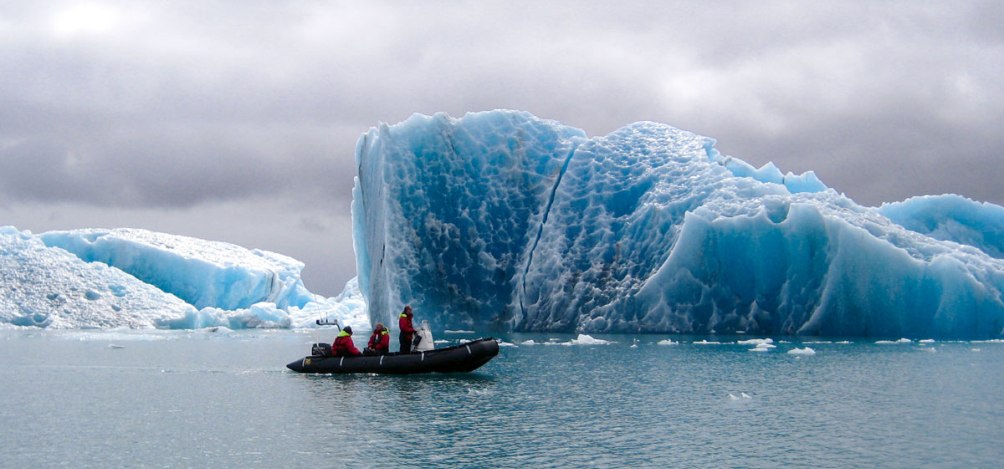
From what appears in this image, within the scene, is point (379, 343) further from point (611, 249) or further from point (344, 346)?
point (611, 249)

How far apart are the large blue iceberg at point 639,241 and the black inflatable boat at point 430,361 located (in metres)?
11.3

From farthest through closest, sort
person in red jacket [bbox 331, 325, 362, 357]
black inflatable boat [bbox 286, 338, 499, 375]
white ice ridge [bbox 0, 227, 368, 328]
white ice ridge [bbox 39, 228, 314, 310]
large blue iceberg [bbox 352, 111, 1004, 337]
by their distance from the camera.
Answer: white ice ridge [bbox 39, 228, 314, 310] → white ice ridge [bbox 0, 227, 368, 328] → large blue iceberg [bbox 352, 111, 1004, 337] → person in red jacket [bbox 331, 325, 362, 357] → black inflatable boat [bbox 286, 338, 499, 375]

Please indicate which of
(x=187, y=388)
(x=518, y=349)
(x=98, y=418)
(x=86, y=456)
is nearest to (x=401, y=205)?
(x=518, y=349)

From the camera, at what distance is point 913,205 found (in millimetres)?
32156

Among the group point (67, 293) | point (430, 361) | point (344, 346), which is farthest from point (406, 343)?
point (67, 293)

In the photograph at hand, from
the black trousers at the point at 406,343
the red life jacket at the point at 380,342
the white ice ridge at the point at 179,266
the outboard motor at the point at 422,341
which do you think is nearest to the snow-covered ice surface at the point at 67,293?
the white ice ridge at the point at 179,266

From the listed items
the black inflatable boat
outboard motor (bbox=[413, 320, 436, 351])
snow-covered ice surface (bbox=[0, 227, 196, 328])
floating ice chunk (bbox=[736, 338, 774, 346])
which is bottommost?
the black inflatable boat

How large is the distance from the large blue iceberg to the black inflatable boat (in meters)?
11.3

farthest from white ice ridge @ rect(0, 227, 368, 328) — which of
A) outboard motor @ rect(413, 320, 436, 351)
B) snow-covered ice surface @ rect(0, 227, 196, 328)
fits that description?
outboard motor @ rect(413, 320, 436, 351)

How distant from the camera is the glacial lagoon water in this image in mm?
10055

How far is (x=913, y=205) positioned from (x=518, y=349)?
16365 mm

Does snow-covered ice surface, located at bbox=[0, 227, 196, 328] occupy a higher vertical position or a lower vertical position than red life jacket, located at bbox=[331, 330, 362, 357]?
higher

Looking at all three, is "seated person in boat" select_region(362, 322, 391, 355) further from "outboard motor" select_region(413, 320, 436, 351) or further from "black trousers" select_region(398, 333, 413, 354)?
"outboard motor" select_region(413, 320, 436, 351)

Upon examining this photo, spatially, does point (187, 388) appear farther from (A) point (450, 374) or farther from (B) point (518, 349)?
(B) point (518, 349)
